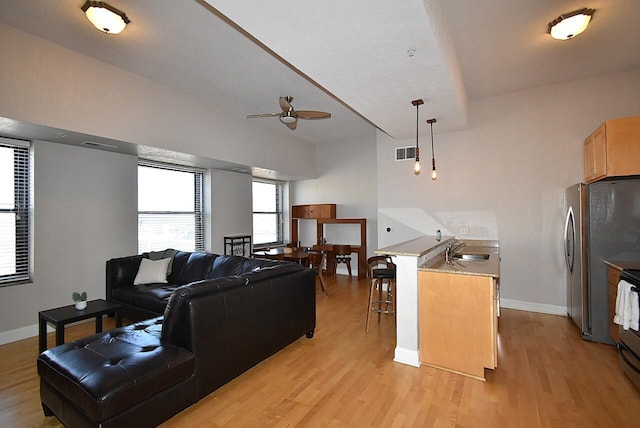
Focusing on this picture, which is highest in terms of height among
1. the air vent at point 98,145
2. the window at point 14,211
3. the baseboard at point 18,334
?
the air vent at point 98,145

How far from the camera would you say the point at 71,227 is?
156 inches

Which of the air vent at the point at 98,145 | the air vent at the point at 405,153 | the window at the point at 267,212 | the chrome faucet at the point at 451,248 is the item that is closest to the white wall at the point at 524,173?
the air vent at the point at 405,153

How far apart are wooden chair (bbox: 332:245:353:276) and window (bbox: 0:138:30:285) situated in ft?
16.1

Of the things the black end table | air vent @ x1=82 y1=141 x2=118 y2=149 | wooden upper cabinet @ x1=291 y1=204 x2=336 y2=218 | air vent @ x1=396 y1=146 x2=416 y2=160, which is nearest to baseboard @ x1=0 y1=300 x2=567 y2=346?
the black end table

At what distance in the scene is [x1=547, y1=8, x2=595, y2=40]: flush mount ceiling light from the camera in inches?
104

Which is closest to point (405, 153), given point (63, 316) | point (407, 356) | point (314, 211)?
point (314, 211)

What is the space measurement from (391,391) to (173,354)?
5.55ft

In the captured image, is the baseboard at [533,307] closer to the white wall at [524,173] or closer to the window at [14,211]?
the white wall at [524,173]

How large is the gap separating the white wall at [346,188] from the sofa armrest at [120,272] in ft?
13.9

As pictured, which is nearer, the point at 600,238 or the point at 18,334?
the point at 600,238

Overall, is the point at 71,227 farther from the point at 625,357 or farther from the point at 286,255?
the point at 625,357

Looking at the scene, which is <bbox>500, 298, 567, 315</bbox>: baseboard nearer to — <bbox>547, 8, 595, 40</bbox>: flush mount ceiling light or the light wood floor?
the light wood floor

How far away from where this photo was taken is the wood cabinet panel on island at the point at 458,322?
8.32 feet

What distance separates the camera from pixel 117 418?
1713 millimetres
